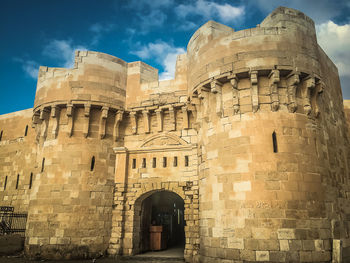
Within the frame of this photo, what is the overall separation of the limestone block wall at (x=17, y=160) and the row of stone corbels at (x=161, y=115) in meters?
5.97

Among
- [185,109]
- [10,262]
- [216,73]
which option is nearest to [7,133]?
[10,262]

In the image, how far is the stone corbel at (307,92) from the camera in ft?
28.6

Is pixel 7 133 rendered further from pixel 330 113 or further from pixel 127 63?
pixel 330 113

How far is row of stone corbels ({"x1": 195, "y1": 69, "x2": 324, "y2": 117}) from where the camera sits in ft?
28.0

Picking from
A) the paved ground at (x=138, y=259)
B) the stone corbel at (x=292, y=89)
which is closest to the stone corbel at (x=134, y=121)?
the paved ground at (x=138, y=259)

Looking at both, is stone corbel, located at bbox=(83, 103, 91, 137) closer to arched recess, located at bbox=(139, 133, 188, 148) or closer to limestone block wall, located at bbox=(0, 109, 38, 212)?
arched recess, located at bbox=(139, 133, 188, 148)

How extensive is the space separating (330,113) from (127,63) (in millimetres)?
9012

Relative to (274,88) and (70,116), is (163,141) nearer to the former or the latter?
(70,116)

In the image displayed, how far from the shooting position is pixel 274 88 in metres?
8.63

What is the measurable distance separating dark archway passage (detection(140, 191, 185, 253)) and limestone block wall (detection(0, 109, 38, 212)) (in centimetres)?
633

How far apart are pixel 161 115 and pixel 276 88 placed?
4.84m

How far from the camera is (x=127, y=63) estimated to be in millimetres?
13016

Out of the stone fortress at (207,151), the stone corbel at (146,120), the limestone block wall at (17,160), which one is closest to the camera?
the stone fortress at (207,151)

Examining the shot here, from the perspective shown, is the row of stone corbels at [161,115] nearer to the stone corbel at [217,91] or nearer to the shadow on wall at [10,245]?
the stone corbel at [217,91]
